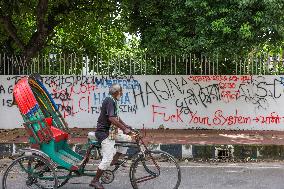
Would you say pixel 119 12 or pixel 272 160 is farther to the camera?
pixel 119 12

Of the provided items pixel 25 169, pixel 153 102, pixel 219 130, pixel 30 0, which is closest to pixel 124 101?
pixel 153 102

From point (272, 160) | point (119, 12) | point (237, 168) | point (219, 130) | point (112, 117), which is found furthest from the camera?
point (119, 12)

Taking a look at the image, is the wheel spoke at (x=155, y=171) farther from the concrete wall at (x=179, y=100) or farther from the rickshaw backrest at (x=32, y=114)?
the concrete wall at (x=179, y=100)

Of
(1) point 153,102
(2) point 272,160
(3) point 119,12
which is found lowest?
(2) point 272,160

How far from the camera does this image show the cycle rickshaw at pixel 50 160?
6.64 meters

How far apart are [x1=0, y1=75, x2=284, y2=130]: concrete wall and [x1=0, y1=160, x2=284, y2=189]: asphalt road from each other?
4.22m

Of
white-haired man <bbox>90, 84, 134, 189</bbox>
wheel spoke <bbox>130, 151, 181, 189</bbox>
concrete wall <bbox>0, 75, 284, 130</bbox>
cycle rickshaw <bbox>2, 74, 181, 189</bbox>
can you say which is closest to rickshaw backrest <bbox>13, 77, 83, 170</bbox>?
cycle rickshaw <bbox>2, 74, 181, 189</bbox>

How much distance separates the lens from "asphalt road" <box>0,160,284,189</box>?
7.28 m

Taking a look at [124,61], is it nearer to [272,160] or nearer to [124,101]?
[124,101]

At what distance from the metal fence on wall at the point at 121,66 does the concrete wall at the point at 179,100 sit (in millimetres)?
184

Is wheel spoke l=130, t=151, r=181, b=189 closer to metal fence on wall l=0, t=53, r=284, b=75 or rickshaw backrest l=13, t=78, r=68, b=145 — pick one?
rickshaw backrest l=13, t=78, r=68, b=145

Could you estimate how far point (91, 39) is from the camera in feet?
60.5

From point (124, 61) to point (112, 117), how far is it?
7.83m

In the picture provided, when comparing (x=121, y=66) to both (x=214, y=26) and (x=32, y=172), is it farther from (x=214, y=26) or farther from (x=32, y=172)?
(x=32, y=172)
